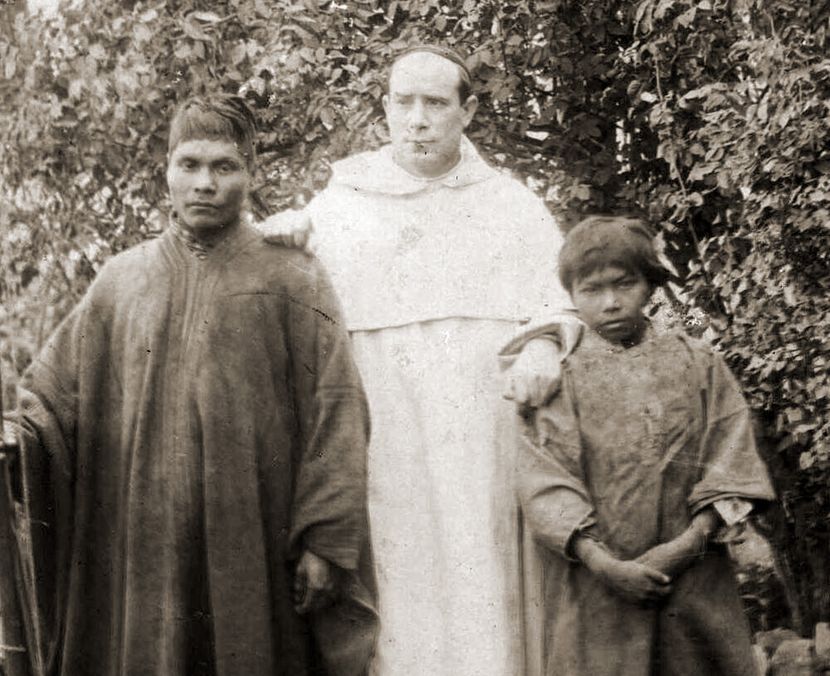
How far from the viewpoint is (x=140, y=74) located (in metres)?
6.57

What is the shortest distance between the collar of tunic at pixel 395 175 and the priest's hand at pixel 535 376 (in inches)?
27.1

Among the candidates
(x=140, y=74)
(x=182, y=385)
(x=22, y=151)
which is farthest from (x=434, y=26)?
(x=182, y=385)

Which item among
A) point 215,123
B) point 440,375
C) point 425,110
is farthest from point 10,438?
point 425,110

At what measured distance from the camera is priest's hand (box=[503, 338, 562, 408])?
16.6 feet

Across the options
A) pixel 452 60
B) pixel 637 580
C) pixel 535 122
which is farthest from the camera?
pixel 535 122

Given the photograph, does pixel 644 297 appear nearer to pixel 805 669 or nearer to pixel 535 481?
pixel 535 481

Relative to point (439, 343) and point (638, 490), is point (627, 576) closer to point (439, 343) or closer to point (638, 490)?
point (638, 490)

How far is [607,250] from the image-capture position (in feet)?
16.6

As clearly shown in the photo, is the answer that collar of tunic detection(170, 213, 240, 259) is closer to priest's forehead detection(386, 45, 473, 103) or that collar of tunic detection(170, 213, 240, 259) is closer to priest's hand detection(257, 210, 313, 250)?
priest's hand detection(257, 210, 313, 250)

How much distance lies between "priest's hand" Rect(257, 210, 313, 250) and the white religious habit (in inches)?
5.7

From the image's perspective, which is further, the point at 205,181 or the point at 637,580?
the point at 205,181

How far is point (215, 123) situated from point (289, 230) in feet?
1.29

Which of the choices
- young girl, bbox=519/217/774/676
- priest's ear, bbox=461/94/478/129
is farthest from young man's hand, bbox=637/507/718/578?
priest's ear, bbox=461/94/478/129

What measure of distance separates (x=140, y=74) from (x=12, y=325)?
45.9 inches
